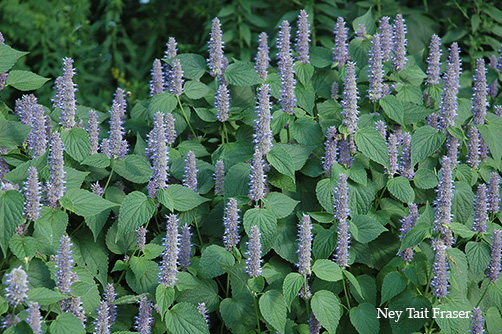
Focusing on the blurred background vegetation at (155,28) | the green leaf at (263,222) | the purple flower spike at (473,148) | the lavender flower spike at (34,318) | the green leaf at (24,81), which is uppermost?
the green leaf at (24,81)

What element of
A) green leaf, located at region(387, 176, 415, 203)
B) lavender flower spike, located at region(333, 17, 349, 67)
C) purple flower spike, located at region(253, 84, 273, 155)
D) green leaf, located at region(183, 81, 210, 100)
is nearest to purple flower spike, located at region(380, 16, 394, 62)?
lavender flower spike, located at region(333, 17, 349, 67)

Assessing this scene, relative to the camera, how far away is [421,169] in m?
3.43

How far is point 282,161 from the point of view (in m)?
3.13

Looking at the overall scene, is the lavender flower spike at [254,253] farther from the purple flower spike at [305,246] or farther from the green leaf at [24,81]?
the green leaf at [24,81]

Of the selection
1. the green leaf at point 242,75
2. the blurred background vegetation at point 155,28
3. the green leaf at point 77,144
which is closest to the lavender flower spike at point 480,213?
the green leaf at point 242,75

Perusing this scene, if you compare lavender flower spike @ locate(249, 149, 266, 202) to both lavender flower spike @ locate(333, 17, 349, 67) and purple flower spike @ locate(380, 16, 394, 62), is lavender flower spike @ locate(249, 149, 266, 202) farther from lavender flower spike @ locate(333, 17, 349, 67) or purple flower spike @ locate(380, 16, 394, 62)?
purple flower spike @ locate(380, 16, 394, 62)

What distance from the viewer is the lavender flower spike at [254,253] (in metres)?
2.87

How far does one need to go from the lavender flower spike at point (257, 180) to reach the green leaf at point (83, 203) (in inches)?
25.7

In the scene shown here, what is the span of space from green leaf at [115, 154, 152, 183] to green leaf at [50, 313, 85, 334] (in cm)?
82

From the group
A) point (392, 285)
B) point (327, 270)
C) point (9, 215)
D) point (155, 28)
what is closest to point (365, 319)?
point (392, 285)

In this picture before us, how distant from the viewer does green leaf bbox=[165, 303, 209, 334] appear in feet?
9.60

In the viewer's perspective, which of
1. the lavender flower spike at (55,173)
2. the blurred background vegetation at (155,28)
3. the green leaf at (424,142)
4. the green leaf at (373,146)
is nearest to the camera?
the lavender flower spike at (55,173)

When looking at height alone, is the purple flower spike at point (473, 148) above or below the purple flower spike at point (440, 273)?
above

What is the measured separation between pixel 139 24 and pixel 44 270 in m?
5.89
